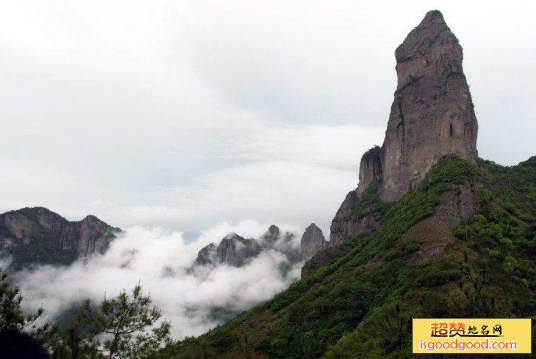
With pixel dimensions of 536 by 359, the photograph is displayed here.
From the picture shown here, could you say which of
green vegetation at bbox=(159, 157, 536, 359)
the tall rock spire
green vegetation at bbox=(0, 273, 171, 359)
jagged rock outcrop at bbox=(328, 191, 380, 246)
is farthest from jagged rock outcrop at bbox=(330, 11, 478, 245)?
green vegetation at bbox=(0, 273, 171, 359)

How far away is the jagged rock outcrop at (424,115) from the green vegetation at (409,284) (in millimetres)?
11665

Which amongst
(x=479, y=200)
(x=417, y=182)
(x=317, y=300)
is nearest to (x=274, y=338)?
(x=317, y=300)

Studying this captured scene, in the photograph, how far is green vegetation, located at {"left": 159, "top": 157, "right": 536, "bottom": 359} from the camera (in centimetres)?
4325

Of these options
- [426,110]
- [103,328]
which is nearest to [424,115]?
[426,110]

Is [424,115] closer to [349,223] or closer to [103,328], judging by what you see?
[349,223]

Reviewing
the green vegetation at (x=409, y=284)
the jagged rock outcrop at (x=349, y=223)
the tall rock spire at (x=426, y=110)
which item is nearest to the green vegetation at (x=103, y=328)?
the green vegetation at (x=409, y=284)

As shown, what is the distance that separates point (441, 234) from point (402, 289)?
1422 centimetres

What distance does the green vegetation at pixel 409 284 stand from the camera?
1703 inches

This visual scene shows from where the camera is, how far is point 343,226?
12194 cm

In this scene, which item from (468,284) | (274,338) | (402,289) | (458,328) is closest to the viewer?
(458,328)

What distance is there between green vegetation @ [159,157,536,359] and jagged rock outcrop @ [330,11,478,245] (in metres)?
11.7

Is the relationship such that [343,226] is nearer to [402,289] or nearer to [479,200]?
[479,200]

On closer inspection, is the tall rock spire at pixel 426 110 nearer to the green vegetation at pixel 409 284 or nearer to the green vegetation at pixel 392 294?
the green vegetation at pixel 409 284

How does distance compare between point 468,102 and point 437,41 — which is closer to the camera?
point 468,102
